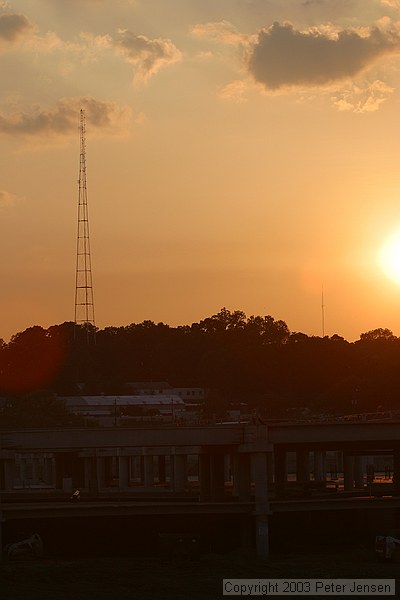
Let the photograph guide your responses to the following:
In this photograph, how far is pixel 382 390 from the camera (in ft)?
652

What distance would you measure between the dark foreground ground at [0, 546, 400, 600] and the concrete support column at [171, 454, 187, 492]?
922 inches

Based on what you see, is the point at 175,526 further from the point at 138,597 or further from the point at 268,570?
the point at 138,597

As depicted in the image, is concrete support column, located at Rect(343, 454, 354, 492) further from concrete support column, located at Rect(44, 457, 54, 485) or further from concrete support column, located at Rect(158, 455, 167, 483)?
concrete support column, located at Rect(44, 457, 54, 485)

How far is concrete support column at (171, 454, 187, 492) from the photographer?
110 m

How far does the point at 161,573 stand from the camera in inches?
3039

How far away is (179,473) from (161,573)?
108 feet

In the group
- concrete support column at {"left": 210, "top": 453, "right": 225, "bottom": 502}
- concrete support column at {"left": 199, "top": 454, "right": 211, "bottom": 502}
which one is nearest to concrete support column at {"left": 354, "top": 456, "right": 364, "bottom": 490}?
concrete support column at {"left": 199, "top": 454, "right": 211, "bottom": 502}

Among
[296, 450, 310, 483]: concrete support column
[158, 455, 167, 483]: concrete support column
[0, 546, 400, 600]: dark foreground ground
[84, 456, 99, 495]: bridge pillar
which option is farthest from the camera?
[158, 455, 167, 483]: concrete support column

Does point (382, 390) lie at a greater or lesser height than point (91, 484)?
greater

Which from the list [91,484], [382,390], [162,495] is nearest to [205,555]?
[162,495]

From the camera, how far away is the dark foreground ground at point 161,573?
70.2 metres

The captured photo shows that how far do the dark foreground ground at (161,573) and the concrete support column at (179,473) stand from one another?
922 inches

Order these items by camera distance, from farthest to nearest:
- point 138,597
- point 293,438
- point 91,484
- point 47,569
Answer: point 91,484 → point 293,438 → point 47,569 → point 138,597

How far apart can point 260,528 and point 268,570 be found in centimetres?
737
